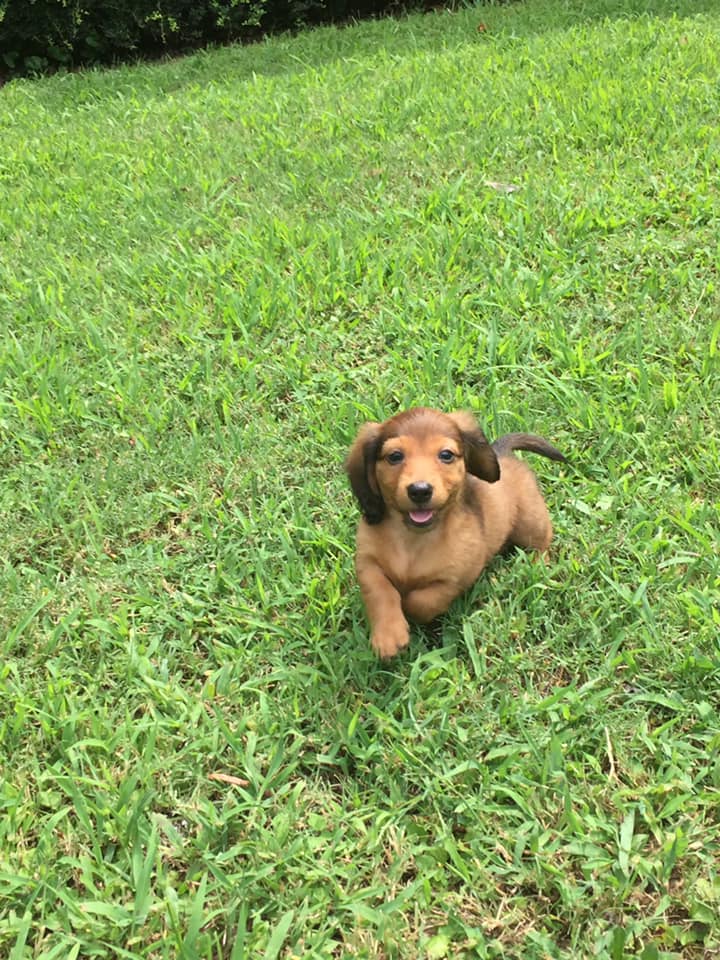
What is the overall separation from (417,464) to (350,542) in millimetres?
791

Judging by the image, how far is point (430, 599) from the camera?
8.36 ft

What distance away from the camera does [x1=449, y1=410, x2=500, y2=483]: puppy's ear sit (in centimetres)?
249

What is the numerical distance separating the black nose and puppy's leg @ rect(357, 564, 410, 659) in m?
0.38

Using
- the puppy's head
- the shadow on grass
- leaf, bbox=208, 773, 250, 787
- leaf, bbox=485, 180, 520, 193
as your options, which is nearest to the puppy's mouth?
the puppy's head

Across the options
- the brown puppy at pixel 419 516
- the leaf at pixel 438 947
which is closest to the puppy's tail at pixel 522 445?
the brown puppy at pixel 419 516

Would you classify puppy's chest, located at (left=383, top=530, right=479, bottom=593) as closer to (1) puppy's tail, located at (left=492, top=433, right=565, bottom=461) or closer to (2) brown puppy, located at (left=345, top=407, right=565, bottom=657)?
(2) brown puppy, located at (left=345, top=407, right=565, bottom=657)

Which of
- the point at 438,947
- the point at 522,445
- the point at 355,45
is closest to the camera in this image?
the point at 438,947

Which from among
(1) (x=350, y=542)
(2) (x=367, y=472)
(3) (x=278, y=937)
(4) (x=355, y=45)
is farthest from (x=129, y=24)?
(3) (x=278, y=937)

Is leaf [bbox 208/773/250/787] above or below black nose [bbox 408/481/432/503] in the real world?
below

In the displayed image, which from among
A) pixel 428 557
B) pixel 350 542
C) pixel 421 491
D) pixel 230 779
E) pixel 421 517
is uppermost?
pixel 421 491

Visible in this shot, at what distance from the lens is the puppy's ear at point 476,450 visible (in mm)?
2488

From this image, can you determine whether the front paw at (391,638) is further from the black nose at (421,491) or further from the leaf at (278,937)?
the leaf at (278,937)

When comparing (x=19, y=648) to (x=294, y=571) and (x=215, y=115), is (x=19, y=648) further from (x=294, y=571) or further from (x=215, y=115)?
(x=215, y=115)

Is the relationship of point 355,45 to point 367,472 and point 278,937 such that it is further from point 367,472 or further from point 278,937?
point 278,937
